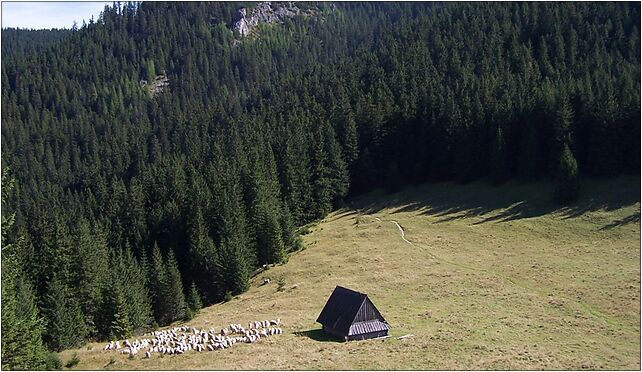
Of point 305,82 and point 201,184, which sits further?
point 305,82

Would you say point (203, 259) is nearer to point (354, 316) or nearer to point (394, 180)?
point (354, 316)

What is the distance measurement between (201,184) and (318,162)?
19.8m

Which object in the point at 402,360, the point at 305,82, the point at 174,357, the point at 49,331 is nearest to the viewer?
the point at 402,360

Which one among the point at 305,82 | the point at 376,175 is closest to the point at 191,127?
the point at 305,82

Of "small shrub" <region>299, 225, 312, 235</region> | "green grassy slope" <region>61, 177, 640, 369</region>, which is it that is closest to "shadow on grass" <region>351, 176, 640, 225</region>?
"green grassy slope" <region>61, 177, 640, 369</region>

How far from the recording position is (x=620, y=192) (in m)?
77.6

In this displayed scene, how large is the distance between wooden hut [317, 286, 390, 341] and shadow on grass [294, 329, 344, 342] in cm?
37

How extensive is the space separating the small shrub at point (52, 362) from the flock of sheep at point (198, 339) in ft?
14.6

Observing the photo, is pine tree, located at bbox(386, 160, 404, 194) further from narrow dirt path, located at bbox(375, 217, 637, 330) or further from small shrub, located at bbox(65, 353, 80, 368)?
small shrub, located at bbox(65, 353, 80, 368)

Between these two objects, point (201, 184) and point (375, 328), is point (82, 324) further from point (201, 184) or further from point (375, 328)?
point (201, 184)

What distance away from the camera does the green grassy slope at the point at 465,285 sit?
133 ft

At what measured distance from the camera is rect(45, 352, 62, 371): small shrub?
38.9m

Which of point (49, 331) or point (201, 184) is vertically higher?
point (201, 184)

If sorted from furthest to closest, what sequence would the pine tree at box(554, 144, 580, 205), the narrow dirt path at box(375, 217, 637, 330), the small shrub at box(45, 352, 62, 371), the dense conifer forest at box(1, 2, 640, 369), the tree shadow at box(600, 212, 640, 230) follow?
1. the pine tree at box(554, 144, 580, 205)
2. the tree shadow at box(600, 212, 640, 230)
3. the dense conifer forest at box(1, 2, 640, 369)
4. the narrow dirt path at box(375, 217, 637, 330)
5. the small shrub at box(45, 352, 62, 371)
